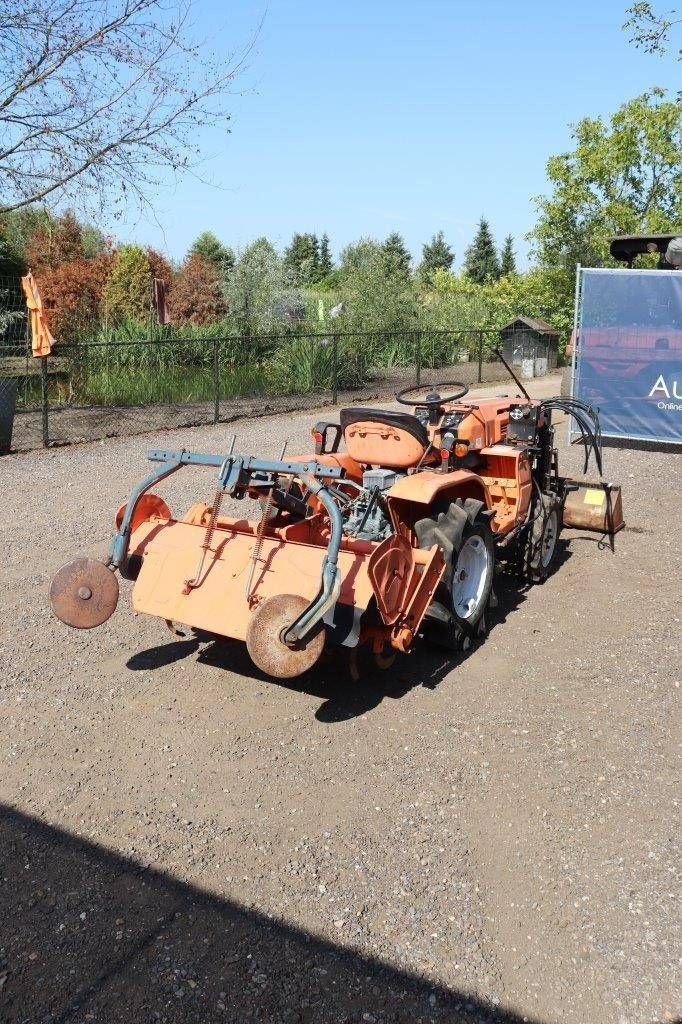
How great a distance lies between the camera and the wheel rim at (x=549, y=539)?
6.72m

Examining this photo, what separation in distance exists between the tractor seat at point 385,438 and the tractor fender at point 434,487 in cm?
16

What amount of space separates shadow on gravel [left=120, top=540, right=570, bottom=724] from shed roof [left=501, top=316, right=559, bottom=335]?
21.3m

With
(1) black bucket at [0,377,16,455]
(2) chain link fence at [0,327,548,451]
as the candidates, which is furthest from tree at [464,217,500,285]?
(1) black bucket at [0,377,16,455]

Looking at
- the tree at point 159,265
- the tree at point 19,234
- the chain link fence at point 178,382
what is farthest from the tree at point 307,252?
the chain link fence at point 178,382

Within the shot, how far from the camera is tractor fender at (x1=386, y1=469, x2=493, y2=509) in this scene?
500cm

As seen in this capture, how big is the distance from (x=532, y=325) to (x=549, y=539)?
1974cm

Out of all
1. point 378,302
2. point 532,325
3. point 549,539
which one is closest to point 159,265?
point 378,302

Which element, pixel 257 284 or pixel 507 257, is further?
pixel 507 257

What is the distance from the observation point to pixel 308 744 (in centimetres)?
431

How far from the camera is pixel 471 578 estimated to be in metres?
5.65

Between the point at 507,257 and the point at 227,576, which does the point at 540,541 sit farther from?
the point at 507,257

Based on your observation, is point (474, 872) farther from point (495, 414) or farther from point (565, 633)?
point (495, 414)

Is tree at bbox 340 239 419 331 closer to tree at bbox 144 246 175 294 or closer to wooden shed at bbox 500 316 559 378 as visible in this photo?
wooden shed at bbox 500 316 559 378

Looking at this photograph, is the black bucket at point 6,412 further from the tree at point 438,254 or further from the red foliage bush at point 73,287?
the tree at point 438,254
